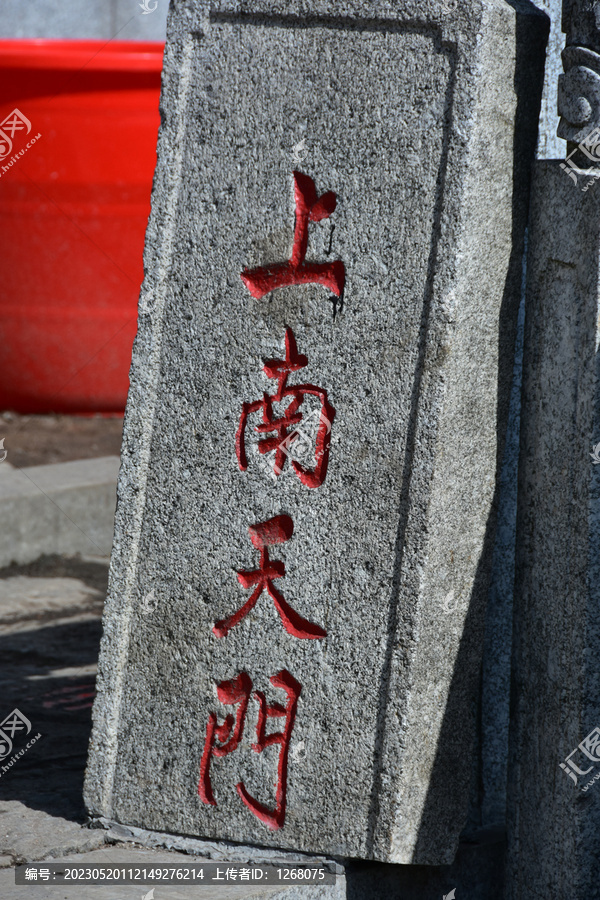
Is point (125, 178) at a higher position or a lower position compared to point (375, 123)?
higher

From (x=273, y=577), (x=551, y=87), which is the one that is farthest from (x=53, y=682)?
(x=551, y=87)

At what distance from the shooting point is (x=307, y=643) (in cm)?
207

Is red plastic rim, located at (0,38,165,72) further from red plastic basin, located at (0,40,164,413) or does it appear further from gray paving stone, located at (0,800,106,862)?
gray paving stone, located at (0,800,106,862)

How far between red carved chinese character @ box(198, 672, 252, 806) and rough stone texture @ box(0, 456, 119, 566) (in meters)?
2.45

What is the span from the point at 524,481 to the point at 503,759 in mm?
642

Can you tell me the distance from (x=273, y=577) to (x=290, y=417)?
303 millimetres

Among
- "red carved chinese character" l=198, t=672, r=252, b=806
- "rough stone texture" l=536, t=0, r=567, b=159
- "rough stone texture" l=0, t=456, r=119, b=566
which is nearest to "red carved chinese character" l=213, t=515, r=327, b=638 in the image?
"red carved chinese character" l=198, t=672, r=252, b=806

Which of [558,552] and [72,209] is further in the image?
[72,209]

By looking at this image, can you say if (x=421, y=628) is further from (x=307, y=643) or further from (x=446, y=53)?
(x=446, y=53)

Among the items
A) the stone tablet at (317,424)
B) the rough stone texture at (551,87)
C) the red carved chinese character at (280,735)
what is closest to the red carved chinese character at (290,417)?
the stone tablet at (317,424)

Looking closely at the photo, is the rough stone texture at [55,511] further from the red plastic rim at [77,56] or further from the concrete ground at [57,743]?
the red plastic rim at [77,56]

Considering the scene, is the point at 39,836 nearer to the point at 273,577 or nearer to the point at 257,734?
the point at 257,734

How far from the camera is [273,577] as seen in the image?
2086 millimetres

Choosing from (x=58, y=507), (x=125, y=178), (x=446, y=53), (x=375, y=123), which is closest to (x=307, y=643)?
(x=375, y=123)
